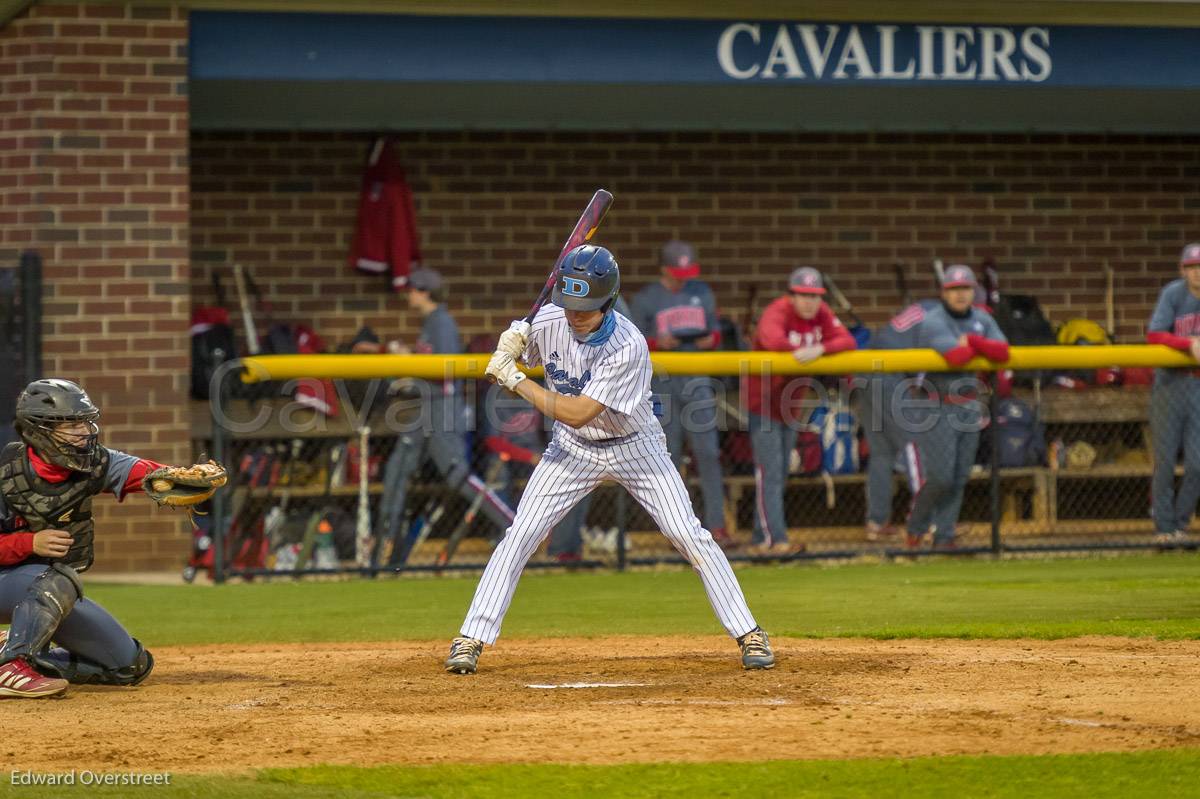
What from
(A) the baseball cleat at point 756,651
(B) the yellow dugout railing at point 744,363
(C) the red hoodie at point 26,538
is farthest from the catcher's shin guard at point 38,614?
(B) the yellow dugout railing at point 744,363

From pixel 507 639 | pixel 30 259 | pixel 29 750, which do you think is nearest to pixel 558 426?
pixel 507 639

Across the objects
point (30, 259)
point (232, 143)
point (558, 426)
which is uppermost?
point (232, 143)

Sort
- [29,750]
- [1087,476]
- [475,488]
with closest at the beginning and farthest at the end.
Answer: [29,750] → [475,488] → [1087,476]

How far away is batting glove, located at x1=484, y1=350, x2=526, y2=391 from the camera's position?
6684mm

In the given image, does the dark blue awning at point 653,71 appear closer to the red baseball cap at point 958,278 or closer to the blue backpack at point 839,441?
the red baseball cap at point 958,278

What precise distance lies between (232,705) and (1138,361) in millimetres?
7208

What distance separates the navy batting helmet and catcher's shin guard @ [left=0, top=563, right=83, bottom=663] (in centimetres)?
220

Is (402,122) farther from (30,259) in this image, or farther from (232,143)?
(30,259)

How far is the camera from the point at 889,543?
11.7m

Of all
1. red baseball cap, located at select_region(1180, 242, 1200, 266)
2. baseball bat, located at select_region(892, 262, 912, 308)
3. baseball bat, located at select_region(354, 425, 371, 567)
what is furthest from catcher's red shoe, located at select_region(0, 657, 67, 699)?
baseball bat, located at select_region(892, 262, 912, 308)

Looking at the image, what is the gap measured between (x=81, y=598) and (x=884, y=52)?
326 inches

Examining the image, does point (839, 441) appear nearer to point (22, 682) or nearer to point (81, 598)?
point (81, 598)

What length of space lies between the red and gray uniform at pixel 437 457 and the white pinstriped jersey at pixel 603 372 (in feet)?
13.6

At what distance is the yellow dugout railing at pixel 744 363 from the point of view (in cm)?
1081
